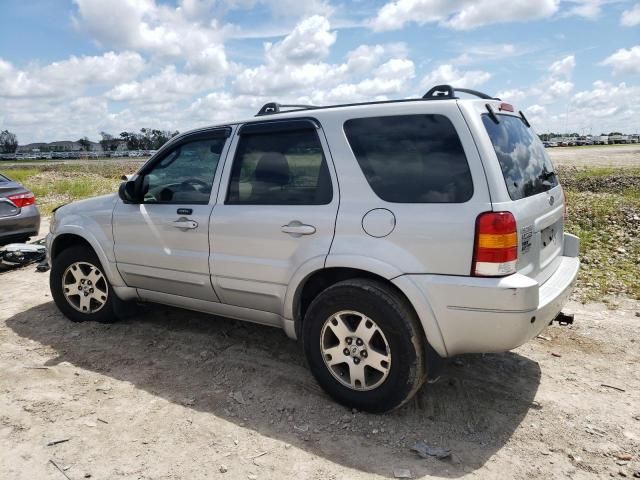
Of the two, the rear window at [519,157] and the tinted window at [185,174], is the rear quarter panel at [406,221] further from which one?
the tinted window at [185,174]

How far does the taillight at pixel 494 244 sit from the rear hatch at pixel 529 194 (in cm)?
6

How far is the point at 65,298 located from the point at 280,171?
2.78m

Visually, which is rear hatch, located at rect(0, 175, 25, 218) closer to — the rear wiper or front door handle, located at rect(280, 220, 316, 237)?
front door handle, located at rect(280, 220, 316, 237)

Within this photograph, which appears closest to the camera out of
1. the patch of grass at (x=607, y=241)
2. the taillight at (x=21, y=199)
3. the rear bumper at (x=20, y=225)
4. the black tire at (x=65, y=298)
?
the black tire at (x=65, y=298)

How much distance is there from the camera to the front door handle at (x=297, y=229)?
134 inches

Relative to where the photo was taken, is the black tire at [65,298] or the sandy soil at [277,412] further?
the black tire at [65,298]

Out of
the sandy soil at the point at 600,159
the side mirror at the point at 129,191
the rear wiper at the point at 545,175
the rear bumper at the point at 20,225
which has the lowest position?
the rear bumper at the point at 20,225

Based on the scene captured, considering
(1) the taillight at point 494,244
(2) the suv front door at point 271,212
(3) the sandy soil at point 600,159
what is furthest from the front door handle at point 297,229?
(3) the sandy soil at point 600,159

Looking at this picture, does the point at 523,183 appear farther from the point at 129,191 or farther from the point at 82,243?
the point at 82,243

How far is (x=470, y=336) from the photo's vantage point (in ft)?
9.77

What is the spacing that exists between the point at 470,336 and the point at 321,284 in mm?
1086

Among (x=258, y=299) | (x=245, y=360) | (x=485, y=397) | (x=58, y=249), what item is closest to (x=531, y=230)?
(x=485, y=397)

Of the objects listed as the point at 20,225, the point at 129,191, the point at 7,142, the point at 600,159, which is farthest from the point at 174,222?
the point at 7,142

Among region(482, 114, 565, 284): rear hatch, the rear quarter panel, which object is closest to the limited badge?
region(482, 114, 565, 284): rear hatch
